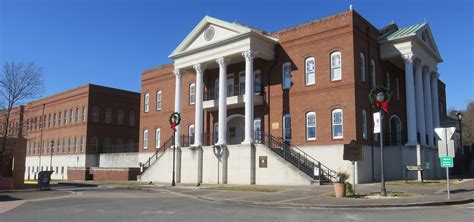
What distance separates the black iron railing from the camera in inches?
1087

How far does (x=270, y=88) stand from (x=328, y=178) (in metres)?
8.74

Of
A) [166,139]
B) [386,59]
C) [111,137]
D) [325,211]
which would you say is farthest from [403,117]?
[111,137]

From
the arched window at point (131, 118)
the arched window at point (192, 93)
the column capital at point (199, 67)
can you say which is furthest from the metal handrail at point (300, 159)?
the arched window at point (131, 118)

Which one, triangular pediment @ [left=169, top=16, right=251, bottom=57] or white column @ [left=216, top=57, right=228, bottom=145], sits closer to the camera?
white column @ [left=216, top=57, right=228, bottom=145]

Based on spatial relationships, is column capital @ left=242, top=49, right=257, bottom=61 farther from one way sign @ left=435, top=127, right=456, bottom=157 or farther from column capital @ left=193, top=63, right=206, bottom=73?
one way sign @ left=435, top=127, right=456, bottom=157

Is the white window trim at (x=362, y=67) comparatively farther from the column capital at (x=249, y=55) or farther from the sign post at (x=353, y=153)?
the sign post at (x=353, y=153)

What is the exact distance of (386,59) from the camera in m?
33.4

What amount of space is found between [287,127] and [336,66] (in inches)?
219

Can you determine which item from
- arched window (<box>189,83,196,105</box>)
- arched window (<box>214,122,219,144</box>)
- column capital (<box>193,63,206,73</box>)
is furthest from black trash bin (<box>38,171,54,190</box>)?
arched window (<box>189,83,196,105</box>)

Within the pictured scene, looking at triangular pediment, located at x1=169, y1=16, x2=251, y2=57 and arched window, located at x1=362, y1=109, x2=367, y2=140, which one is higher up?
triangular pediment, located at x1=169, y1=16, x2=251, y2=57

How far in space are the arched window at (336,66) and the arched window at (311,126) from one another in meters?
2.86

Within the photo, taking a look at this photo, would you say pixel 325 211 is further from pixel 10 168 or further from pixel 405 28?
pixel 10 168

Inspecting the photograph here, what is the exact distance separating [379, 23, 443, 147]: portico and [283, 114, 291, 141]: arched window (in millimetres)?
8025

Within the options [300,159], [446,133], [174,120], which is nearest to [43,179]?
[174,120]
